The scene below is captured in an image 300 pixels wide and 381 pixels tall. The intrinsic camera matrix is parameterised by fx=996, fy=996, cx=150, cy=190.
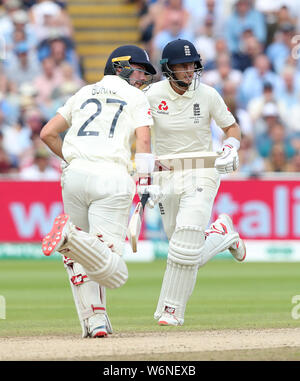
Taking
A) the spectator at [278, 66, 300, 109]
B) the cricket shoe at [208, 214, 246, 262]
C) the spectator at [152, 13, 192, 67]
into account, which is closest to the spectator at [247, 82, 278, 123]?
the spectator at [278, 66, 300, 109]

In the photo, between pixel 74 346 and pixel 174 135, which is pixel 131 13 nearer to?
pixel 174 135

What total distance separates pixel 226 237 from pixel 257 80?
7.47 m

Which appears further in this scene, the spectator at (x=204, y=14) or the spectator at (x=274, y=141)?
the spectator at (x=204, y=14)

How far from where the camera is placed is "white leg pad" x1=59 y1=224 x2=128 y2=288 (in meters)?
6.08

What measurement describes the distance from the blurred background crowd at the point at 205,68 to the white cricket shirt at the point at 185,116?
19.8 feet

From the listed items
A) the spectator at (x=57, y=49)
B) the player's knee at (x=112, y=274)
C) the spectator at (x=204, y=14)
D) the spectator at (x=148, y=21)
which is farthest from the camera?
the spectator at (x=148, y=21)

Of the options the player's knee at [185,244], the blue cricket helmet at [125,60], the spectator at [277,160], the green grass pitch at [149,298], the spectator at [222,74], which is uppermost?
the blue cricket helmet at [125,60]

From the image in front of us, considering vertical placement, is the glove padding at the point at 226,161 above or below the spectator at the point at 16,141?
above

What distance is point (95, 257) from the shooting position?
6141 millimetres

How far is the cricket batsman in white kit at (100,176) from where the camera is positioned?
6.32 m

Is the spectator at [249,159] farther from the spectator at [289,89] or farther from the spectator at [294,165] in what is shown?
the spectator at [289,89]

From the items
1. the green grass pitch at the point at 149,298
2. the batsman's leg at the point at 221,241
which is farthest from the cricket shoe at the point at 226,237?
the green grass pitch at the point at 149,298

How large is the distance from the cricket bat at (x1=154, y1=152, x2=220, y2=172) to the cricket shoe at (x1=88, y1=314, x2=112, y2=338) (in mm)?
1435

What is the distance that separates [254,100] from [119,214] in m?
8.64
